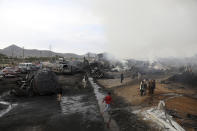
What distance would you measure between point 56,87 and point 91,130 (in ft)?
31.2

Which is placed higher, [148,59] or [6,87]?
[148,59]

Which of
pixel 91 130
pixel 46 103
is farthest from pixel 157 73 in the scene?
pixel 91 130

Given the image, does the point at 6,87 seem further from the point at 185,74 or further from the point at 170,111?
the point at 185,74

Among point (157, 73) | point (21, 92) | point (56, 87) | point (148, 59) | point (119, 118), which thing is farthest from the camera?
point (148, 59)

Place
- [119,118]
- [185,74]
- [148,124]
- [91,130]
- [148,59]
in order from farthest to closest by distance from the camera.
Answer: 1. [148,59]
2. [185,74]
3. [119,118]
4. [148,124]
5. [91,130]

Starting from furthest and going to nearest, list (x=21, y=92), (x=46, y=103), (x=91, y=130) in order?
(x=21, y=92)
(x=46, y=103)
(x=91, y=130)

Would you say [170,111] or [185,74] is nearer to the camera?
[170,111]

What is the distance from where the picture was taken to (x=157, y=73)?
31.8 m

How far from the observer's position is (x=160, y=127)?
9.23 m

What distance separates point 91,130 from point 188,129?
4.55 meters

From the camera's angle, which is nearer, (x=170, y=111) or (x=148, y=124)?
(x=148, y=124)

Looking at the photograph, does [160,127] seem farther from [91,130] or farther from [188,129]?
[91,130]

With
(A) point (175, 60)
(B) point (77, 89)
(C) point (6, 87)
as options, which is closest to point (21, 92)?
(C) point (6, 87)

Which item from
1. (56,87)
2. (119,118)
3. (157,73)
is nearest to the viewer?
(119,118)
